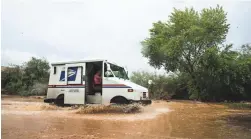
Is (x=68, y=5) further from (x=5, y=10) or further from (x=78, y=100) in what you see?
(x=78, y=100)

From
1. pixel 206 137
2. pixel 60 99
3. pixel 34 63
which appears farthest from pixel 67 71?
pixel 34 63

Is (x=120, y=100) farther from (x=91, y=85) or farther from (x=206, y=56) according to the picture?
(x=206, y=56)

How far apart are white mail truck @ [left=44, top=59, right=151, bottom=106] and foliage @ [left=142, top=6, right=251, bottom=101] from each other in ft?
26.0

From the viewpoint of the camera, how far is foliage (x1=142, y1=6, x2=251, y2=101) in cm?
1655

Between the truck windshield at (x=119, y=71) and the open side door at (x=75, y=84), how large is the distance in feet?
2.99

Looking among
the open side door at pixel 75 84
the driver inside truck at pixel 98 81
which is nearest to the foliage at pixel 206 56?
the driver inside truck at pixel 98 81

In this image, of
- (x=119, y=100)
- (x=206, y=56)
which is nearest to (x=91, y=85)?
(x=119, y=100)

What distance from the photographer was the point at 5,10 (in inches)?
197

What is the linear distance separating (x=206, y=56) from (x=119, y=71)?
27.3ft

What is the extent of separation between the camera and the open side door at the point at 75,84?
910 cm

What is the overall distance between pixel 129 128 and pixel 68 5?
8.52 feet

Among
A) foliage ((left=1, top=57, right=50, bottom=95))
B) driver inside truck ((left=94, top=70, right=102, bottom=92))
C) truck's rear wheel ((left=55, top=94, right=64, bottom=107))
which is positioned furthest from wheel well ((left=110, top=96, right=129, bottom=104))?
foliage ((left=1, top=57, right=50, bottom=95))

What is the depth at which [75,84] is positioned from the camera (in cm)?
926

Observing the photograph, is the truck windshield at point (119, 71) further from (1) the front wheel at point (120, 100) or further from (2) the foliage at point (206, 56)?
(2) the foliage at point (206, 56)
